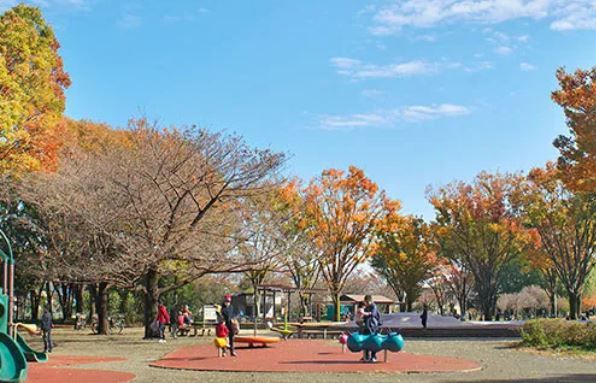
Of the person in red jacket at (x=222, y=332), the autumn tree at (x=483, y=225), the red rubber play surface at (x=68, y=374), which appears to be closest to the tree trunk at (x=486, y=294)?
the autumn tree at (x=483, y=225)

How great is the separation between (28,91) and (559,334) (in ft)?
56.8

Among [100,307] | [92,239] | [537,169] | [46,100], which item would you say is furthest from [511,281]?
[46,100]

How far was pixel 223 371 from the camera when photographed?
15.4 metres

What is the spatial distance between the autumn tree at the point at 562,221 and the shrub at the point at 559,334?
17.1m

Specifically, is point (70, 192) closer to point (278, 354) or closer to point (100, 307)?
point (100, 307)

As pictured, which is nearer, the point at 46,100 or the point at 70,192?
the point at 46,100

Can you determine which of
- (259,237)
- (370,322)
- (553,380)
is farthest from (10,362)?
(259,237)

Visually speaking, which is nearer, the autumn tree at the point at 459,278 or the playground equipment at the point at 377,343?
the playground equipment at the point at 377,343

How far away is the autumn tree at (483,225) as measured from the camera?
41.5 metres

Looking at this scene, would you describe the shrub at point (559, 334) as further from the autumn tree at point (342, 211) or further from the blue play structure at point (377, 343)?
the autumn tree at point (342, 211)

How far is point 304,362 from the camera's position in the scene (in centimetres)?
1728

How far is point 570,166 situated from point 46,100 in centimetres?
1732

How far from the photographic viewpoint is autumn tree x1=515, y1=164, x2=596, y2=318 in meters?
38.7

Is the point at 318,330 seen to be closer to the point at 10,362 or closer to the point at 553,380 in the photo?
the point at 553,380
